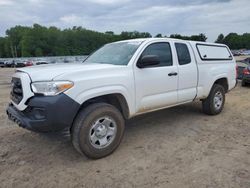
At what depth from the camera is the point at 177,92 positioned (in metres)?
4.92

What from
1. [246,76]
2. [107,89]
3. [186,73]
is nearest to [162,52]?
[186,73]

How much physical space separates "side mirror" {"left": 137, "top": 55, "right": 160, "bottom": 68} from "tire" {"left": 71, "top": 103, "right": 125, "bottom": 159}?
948 mm

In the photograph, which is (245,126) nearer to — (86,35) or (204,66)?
(204,66)

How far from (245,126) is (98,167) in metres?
3.39

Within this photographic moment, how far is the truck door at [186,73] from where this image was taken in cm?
499

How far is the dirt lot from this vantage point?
10.4 ft

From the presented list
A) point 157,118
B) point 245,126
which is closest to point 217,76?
point 245,126

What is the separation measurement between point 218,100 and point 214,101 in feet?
0.77

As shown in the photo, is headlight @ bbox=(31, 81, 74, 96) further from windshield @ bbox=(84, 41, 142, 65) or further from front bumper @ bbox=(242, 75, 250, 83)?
front bumper @ bbox=(242, 75, 250, 83)

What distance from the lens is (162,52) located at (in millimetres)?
4828

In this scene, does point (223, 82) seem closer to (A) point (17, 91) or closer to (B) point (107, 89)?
(B) point (107, 89)

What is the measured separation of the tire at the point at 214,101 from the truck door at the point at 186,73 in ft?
2.42

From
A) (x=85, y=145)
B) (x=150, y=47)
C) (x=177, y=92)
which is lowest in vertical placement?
(x=85, y=145)

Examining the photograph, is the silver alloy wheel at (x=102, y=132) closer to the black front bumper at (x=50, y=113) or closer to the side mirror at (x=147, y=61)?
the black front bumper at (x=50, y=113)
